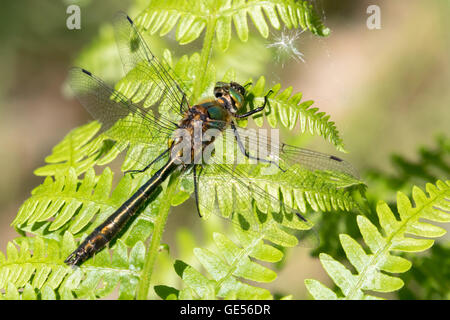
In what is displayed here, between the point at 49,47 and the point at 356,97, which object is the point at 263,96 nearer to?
the point at 356,97

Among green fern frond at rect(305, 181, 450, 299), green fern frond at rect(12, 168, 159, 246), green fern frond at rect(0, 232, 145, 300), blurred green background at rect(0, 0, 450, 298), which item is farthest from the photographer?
blurred green background at rect(0, 0, 450, 298)

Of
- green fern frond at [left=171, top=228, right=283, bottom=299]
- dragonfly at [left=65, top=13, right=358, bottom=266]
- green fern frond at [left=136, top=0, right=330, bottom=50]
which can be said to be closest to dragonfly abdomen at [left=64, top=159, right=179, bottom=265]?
dragonfly at [left=65, top=13, right=358, bottom=266]

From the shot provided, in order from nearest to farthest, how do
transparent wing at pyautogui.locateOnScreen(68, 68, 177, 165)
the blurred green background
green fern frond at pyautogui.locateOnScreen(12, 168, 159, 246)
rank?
green fern frond at pyautogui.locateOnScreen(12, 168, 159, 246)
transparent wing at pyautogui.locateOnScreen(68, 68, 177, 165)
the blurred green background

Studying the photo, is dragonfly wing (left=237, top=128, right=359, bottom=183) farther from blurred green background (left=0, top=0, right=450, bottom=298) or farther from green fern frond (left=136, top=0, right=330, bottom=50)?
blurred green background (left=0, top=0, right=450, bottom=298)

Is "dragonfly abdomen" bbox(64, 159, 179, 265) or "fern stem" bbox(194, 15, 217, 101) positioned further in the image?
"fern stem" bbox(194, 15, 217, 101)

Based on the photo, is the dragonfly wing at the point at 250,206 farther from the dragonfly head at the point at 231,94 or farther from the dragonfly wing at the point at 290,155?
the dragonfly head at the point at 231,94

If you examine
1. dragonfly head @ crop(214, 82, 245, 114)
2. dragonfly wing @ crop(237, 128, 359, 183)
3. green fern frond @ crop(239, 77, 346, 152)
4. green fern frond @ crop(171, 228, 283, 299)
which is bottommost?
green fern frond @ crop(171, 228, 283, 299)
